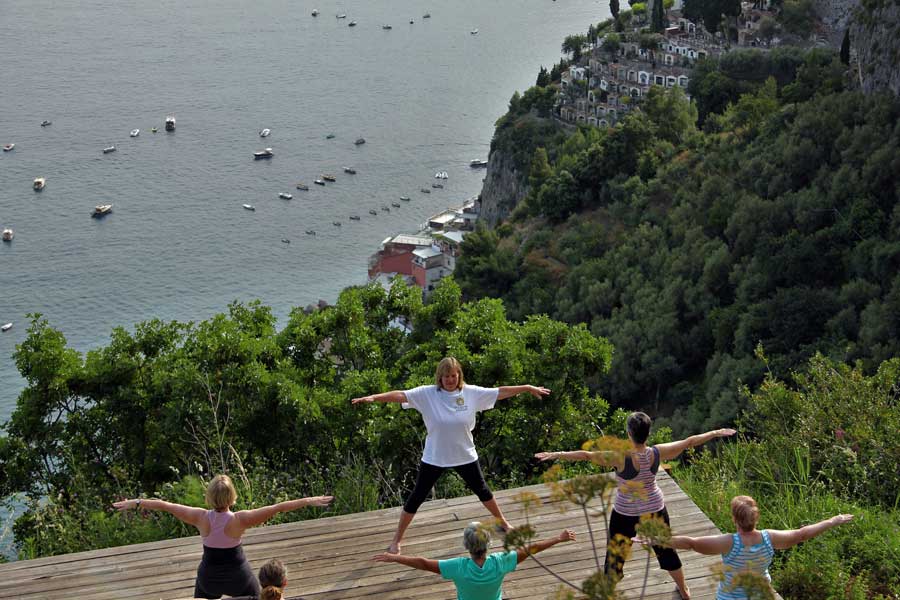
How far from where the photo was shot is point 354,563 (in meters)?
8.38

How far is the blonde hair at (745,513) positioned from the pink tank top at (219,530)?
3.19m

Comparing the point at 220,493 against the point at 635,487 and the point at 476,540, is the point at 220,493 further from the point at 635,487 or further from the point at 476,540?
the point at 635,487

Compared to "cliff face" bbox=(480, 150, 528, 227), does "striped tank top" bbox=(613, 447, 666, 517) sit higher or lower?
higher

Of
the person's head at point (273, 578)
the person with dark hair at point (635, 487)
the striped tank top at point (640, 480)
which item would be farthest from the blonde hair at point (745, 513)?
the person's head at point (273, 578)

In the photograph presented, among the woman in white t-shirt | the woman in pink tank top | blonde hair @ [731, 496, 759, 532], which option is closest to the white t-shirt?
the woman in white t-shirt

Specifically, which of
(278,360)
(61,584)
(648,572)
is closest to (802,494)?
(648,572)

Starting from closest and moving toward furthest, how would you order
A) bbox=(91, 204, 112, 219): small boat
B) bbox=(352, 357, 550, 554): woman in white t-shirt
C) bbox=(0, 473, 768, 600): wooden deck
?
1. bbox=(352, 357, 550, 554): woman in white t-shirt
2. bbox=(0, 473, 768, 600): wooden deck
3. bbox=(91, 204, 112, 219): small boat

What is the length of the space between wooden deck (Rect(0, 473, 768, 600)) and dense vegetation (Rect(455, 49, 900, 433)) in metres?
22.7

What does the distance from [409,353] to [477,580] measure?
26.8ft

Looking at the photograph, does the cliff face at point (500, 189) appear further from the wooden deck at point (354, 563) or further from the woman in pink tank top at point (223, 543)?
the woman in pink tank top at point (223, 543)

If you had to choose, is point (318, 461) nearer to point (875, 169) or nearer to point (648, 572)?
point (648, 572)

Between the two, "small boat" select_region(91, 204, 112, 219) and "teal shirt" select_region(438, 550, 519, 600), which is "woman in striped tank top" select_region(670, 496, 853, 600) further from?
"small boat" select_region(91, 204, 112, 219)

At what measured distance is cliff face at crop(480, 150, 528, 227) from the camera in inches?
2894

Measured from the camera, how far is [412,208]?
265 feet
